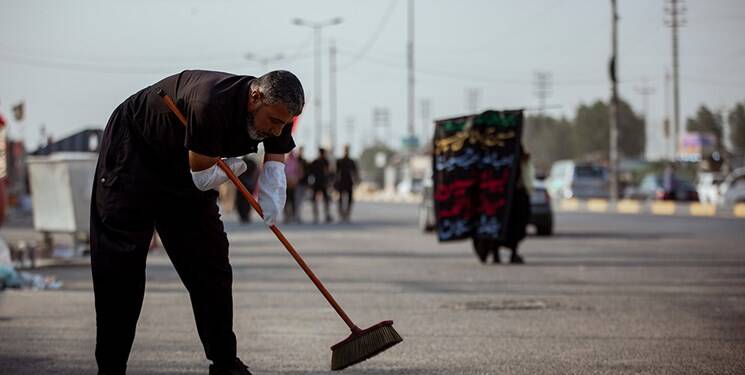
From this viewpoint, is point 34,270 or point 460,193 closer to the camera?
point 34,270

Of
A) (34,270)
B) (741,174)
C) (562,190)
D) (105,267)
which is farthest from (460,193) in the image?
(562,190)

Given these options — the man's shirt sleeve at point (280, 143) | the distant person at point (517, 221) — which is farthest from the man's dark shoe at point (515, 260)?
the man's shirt sleeve at point (280, 143)

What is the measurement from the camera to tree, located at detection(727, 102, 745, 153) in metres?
88.8

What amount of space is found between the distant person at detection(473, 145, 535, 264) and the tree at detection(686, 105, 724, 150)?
7911 cm

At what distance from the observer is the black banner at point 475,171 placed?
15.2m

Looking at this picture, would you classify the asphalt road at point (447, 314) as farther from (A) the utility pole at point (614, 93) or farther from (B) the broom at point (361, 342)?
(A) the utility pole at point (614, 93)

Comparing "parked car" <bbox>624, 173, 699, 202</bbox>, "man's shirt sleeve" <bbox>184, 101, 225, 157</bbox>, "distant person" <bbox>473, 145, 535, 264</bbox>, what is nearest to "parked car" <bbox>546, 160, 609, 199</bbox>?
"parked car" <bbox>624, 173, 699, 202</bbox>

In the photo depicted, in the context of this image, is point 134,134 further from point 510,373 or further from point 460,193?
point 460,193

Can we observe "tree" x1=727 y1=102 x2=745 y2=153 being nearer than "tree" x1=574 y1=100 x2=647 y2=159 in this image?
Yes

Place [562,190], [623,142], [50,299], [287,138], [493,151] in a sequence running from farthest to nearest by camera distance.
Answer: [623,142] → [562,190] → [493,151] → [50,299] → [287,138]

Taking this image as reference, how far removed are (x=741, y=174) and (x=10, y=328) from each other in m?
38.4

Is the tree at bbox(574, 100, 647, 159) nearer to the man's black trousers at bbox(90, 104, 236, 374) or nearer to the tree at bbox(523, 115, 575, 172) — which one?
A: the tree at bbox(523, 115, 575, 172)

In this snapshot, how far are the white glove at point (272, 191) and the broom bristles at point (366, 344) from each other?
2.21 feet

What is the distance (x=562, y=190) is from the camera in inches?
1993
